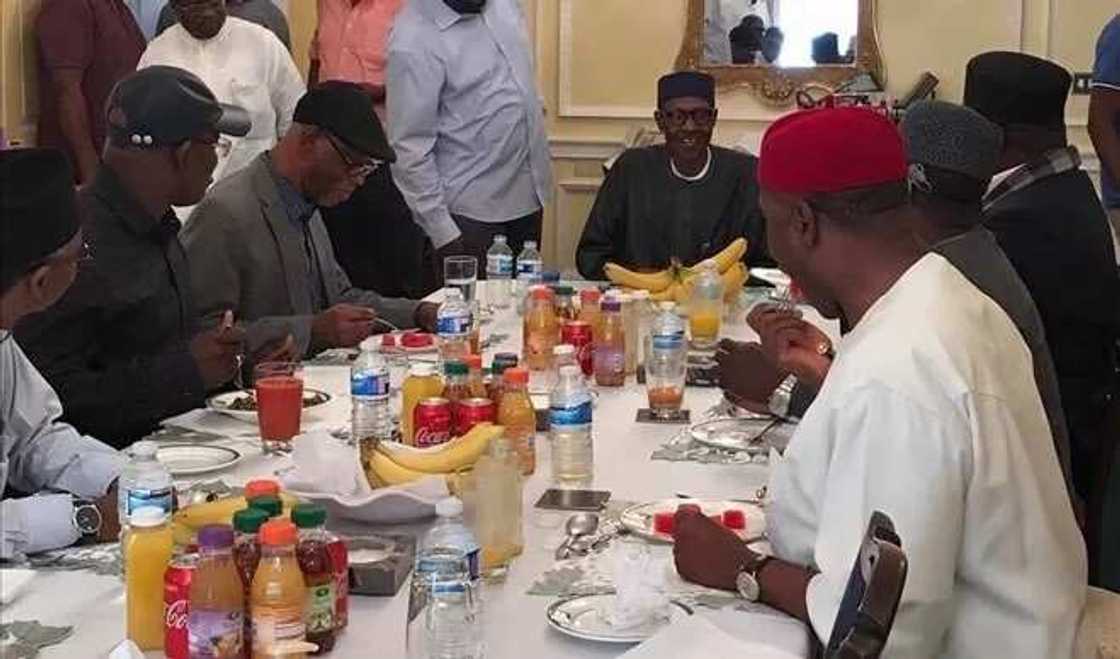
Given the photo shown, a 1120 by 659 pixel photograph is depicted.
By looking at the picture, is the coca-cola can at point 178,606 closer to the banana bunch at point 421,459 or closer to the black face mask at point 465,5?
the banana bunch at point 421,459

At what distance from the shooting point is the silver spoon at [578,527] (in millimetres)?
2107

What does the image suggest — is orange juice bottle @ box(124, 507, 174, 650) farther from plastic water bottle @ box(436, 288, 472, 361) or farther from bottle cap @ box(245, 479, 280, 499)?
plastic water bottle @ box(436, 288, 472, 361)

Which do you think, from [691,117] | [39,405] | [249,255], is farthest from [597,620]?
[691,117]

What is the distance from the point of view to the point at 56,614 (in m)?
1.80

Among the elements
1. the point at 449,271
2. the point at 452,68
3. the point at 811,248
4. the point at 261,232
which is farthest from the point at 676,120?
the point at 811,248

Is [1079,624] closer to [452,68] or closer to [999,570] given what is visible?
[999,570]

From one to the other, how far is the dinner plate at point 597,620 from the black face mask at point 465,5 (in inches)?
151

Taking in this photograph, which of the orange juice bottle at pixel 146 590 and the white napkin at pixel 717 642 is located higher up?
the orange juice bottle at pixel 146 590

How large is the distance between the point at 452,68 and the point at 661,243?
39.8 inches

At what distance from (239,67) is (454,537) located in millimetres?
4128

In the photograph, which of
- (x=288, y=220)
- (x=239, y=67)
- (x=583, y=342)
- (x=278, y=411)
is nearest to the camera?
(x=278, y=411)

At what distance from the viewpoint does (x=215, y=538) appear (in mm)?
1595

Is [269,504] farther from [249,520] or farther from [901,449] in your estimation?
[901,449]

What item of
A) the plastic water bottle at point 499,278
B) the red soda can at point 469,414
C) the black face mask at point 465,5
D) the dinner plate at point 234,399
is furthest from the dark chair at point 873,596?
the black face mask at point 465,5
